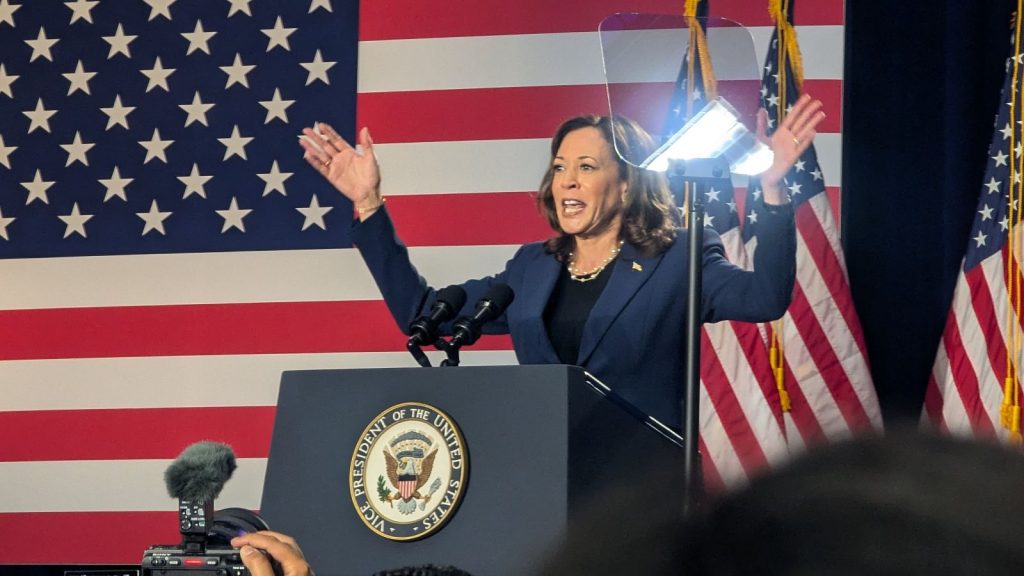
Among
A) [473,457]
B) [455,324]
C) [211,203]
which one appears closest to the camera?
[473,457]

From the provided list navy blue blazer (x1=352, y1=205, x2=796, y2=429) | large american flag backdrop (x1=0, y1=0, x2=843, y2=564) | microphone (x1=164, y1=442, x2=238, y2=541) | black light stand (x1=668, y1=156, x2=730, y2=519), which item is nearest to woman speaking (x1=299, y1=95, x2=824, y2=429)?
navy blue blazer (x1=352, y1=205, x2=796, y2=429)

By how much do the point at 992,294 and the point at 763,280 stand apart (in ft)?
4.19

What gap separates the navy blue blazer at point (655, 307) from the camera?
201 cm

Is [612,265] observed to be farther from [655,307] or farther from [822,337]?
[822,337]

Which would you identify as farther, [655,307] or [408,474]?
[655,307]

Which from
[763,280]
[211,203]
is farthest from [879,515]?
[211,203]

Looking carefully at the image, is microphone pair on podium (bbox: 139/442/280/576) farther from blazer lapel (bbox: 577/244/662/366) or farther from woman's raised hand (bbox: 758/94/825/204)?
woman's raised hand (bbox: 758/94/825/204)

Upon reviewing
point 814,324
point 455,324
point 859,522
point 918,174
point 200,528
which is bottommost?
point 859,522

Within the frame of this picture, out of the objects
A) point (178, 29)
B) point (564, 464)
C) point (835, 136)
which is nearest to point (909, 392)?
point (835, 136)

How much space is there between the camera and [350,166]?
2307mm

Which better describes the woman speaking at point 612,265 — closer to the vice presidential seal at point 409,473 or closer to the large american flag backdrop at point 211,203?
the vice presidential seal at point 409,473

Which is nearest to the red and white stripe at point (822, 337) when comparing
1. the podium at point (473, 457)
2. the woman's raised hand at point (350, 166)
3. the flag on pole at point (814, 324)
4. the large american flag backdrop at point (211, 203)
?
the flag on pole at point (814, 324)

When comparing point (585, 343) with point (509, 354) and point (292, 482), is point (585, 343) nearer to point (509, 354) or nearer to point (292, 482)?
point (292, 482)

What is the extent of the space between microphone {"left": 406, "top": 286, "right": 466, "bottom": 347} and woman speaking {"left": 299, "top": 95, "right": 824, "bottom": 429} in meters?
0.37
